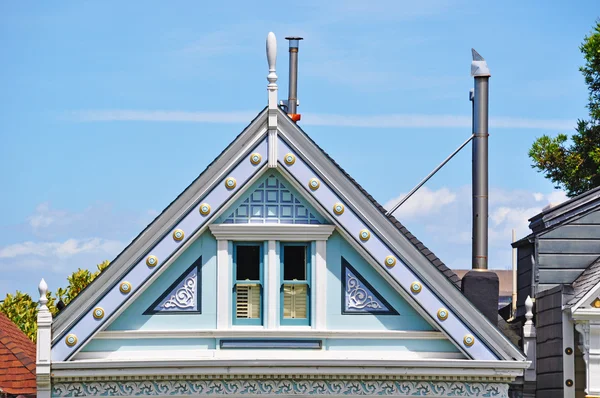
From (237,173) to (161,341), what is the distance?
9.18ft

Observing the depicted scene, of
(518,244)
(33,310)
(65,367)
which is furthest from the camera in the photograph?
(33,310)

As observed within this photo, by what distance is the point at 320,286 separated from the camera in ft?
62.4

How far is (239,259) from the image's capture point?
63.0 feet

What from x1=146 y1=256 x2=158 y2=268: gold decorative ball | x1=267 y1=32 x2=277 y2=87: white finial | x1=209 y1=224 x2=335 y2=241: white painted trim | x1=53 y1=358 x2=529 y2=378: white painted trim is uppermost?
x1=267 y1=32 x2=277 y2=87: white finial

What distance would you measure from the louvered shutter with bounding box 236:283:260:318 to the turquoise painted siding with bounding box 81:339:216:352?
0.64m

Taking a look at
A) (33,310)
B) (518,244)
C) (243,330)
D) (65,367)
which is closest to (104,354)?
(65,367)

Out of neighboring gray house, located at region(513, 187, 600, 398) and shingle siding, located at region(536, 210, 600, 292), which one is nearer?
neighboring gray house, located at region(513, 187, 600, 398)

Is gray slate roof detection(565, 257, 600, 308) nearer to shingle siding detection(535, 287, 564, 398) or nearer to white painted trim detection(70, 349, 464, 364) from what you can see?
shingle siding detection(535, 287, 564, 398)

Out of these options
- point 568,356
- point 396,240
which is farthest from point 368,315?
point 568,356

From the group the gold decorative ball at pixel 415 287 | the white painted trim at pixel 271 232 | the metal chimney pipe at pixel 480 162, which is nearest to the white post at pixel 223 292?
the white painted trim at pixel 271 232

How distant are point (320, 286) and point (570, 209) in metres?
5.40

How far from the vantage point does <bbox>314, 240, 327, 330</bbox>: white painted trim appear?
19.0 meters

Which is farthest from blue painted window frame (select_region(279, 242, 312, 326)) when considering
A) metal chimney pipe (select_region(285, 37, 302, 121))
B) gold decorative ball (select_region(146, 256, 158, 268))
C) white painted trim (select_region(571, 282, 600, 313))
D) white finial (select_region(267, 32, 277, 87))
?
metal chimney pipe (select_region(285, 37, 302, 121))

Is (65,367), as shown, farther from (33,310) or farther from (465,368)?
(33,310)
